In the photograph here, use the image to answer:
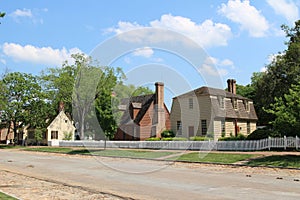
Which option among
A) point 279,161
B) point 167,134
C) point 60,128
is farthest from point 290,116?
point 60,128

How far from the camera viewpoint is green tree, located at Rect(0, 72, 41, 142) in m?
56.5

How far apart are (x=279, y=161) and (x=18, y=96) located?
1841 inches

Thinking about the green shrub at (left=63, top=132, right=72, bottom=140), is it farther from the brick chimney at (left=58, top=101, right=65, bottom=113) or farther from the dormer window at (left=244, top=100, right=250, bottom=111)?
the dormer window at (left=244, top=100, right=250, bottom=111)

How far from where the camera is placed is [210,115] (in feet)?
141

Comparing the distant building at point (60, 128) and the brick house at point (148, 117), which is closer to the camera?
the brick house at point (148, 117)

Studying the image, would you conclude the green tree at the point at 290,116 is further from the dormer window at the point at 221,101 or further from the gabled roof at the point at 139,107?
the dormer window at the point at 221,101

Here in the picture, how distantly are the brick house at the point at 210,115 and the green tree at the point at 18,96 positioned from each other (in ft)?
82.2

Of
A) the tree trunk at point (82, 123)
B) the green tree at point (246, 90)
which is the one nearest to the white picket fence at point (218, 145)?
the tree trunk at point (82, 123)

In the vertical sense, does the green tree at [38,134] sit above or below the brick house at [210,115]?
below

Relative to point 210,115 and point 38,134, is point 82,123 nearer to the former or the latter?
point 38,134

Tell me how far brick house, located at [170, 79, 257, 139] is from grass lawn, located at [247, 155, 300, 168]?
1628cm

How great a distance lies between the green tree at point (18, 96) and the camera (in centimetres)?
5653

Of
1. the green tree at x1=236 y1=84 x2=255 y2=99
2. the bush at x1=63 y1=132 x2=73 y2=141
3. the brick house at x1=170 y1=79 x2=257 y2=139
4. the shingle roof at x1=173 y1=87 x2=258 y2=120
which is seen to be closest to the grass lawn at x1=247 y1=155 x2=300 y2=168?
the brick house at x1=170 y1=79 x2=257 y2=139

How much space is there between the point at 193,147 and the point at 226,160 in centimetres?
951
